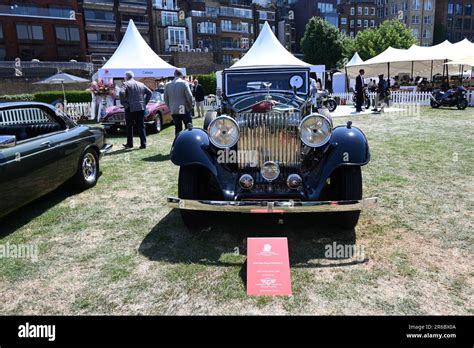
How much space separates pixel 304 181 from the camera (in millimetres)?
3992

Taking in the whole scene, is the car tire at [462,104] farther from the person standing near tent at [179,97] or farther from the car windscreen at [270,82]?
the car windscreen at [270,82]

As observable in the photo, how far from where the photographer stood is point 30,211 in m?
5.16

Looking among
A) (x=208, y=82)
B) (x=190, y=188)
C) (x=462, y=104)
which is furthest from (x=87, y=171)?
(x=208, y=82)

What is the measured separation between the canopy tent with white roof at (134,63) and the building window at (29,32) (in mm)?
31272

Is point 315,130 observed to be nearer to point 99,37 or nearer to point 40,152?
point 40,152

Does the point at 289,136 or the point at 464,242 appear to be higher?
the point at 289,136

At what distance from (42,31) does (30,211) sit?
144ft

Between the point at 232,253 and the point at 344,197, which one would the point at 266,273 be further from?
the point at 344,197

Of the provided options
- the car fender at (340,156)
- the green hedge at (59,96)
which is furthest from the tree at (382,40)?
the car fender at (340,156)

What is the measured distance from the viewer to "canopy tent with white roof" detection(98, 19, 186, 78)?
14.5m

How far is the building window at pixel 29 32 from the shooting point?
131 feet
